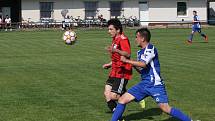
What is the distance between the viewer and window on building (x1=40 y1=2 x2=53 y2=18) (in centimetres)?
6172

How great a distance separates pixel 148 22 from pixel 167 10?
2952 mm

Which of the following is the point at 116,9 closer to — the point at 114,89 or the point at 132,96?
the point at 114,89

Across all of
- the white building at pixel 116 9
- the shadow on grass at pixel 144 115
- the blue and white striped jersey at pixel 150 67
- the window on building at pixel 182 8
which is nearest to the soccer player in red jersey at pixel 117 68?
the shadow on grass at pixel 144 115

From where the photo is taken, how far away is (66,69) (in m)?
19.6

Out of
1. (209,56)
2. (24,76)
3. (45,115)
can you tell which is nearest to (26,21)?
(209,56)

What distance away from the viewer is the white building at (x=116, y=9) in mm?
61312

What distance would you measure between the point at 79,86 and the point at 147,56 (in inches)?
246

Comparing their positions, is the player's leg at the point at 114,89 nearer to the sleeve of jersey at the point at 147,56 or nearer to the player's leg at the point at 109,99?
the player's leg at the point at 109,99

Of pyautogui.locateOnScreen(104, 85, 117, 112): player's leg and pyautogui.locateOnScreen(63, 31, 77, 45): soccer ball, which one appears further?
pyautogui.locateOnScreen(63, 31, 77, 45): soccer ball

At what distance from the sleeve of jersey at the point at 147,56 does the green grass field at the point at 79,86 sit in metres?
1.93

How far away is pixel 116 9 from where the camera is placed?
62562mm

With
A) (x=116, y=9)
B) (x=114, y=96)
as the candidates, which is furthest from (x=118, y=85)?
(x=116, y=9)

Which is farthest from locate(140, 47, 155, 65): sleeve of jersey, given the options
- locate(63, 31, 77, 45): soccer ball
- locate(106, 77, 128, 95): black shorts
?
locate(63, 31, 77, 45): soccer ball

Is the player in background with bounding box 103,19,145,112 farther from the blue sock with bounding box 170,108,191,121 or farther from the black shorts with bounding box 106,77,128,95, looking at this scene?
the blue sock with bounding box 170,108,191,121
